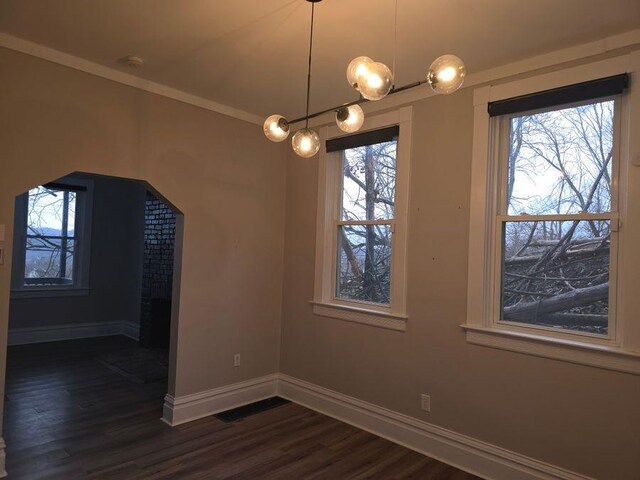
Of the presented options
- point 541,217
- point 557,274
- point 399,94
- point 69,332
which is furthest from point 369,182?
point 69,332

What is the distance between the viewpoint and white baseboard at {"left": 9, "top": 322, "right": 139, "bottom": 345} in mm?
5938

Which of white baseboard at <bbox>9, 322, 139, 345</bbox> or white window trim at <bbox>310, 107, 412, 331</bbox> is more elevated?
white window trim at <bbox>310, 107, 412, 331</bbox>

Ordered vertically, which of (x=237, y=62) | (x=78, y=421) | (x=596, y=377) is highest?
(x=237, y=62)

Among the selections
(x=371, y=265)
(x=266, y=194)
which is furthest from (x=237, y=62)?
(x=371, y=265)

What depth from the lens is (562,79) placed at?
2.56 meters

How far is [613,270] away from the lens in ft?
7.92

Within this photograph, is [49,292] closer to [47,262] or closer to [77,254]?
[47,262]

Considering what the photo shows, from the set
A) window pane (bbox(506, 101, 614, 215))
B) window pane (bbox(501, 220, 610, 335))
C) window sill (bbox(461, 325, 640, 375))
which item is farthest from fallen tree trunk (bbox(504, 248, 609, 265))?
window sill (bbox(461, 325, 640, 375))

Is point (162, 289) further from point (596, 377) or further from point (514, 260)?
point (596, 377)

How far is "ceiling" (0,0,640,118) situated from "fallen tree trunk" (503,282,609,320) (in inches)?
58.8

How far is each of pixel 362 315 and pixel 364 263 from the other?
48 cm

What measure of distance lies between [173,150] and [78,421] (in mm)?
2366

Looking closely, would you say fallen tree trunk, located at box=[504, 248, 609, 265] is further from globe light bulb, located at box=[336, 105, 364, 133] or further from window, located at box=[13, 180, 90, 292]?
window, located at box=[13, 180, 90, 292]

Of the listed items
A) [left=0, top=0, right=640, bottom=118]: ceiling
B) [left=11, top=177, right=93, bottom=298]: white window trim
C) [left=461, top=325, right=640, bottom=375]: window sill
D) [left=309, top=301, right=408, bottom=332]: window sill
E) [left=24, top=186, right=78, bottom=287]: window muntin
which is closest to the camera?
[left=0, top=0, right=640, bottom=118]: ceiling
